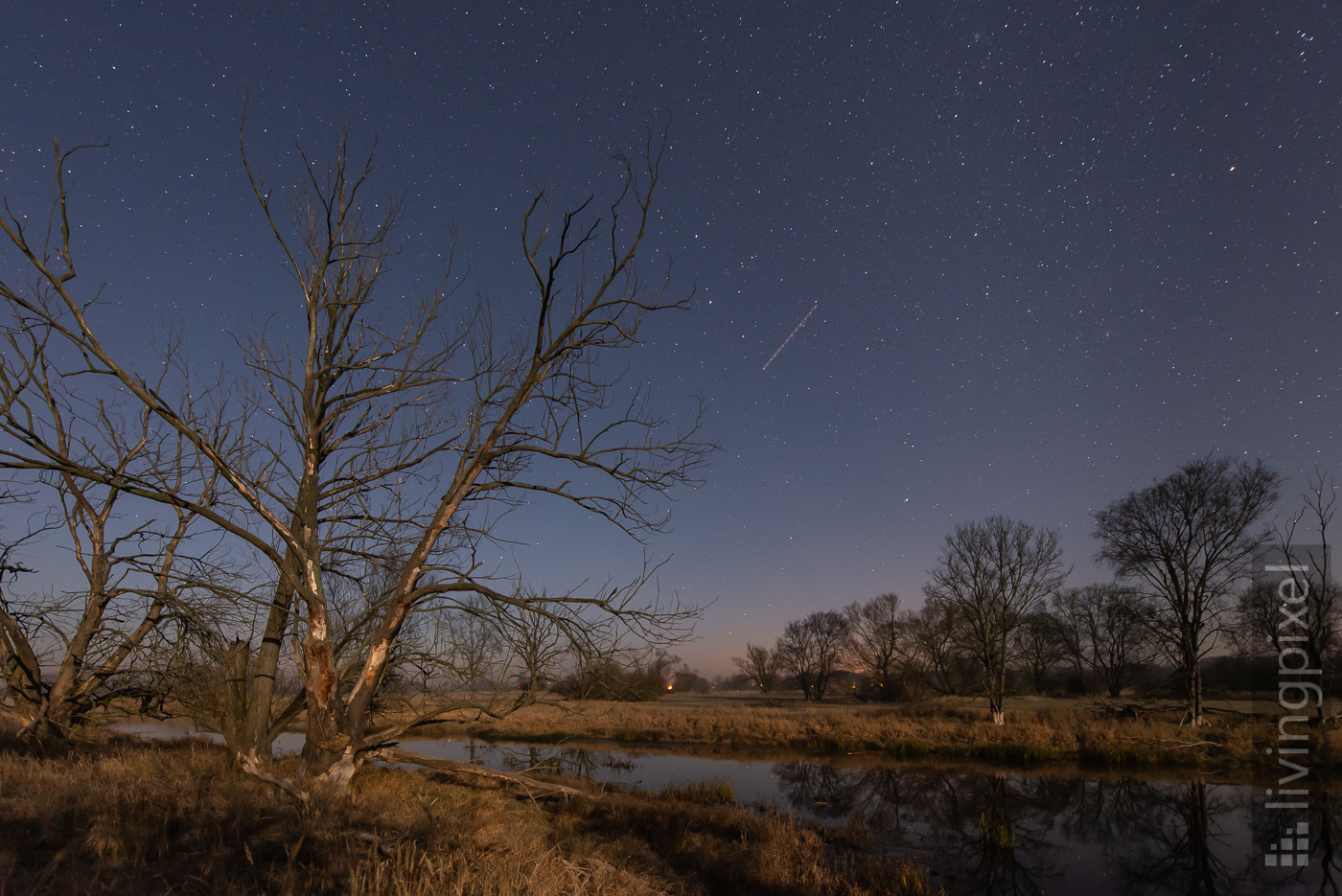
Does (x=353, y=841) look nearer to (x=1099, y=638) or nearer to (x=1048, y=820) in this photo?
(x=1048, y=820)

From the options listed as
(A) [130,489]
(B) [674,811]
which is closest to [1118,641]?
(B) [674,811]

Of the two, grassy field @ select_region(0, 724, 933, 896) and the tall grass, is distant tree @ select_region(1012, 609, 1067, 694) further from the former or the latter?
grassy field @ select_region(0, 724, 933, 896)

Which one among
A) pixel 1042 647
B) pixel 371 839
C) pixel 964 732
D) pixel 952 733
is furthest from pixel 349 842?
pixel 1042 647

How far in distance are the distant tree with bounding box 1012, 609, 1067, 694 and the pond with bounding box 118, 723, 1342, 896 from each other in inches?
1707

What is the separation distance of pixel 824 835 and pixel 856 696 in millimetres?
47268

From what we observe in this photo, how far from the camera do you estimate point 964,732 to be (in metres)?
27.5

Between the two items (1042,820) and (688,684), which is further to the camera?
(688,684)

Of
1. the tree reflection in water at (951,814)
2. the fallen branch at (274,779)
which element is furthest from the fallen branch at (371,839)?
the tree reflection in water at (951,814)

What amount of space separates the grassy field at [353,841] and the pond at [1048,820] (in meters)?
1.44

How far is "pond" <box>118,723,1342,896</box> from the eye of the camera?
1211 centimetres

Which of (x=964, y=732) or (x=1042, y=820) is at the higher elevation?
(x=1042, y=820)

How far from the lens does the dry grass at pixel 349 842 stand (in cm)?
477

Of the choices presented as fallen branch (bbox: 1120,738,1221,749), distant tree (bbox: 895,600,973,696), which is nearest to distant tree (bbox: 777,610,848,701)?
distant tree (bbox: 895,600,973,696)

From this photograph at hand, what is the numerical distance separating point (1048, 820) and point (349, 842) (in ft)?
56.8
